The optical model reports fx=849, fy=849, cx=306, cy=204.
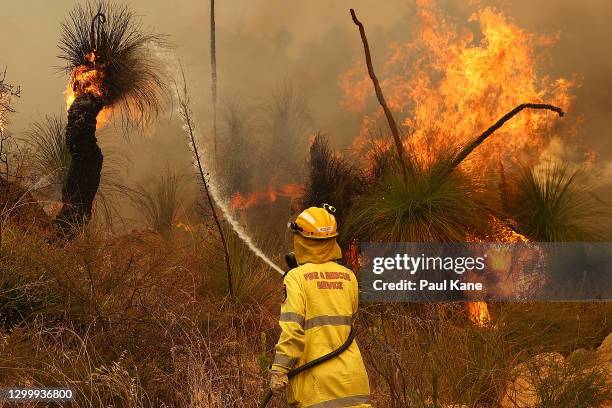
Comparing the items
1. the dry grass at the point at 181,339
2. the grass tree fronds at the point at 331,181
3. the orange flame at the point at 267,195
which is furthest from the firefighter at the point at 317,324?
the orange flame at the point at 267,195

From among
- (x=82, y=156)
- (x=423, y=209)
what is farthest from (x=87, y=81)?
(x=423, y=209)

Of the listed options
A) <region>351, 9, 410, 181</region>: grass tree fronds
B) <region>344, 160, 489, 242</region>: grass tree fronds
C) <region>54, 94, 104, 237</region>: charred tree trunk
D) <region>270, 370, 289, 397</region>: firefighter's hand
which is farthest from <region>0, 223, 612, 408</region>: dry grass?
<region>54, 94, 104, 237</region>: charred tree trunk

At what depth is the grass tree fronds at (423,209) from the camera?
9.54 metres

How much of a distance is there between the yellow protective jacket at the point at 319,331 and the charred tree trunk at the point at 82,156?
756 cm

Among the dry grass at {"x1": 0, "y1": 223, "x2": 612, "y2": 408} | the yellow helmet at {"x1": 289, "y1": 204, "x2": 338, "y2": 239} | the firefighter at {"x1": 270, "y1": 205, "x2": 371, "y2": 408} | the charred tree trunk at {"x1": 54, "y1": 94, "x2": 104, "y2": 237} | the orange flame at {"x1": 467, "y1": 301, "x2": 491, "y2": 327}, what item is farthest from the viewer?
the charred tree trunk at {"x1": 54, "y1": 94, "x2": 104, "y2": 237}

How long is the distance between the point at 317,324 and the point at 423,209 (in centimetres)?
547

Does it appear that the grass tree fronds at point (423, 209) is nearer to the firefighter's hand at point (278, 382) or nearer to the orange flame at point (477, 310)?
the orange flame at point (477, 310)

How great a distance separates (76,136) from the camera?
11.4m

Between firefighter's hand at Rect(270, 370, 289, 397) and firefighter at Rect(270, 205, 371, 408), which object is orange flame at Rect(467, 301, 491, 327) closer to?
firefighter at Rect(270, 205, 371, 408)

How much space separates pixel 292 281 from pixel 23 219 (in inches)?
263

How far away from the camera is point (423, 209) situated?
31.6 ft

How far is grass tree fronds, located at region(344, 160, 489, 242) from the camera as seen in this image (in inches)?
376

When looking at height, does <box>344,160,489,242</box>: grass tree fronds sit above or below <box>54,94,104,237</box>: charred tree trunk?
below

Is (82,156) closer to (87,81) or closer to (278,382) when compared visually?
(87,81)
